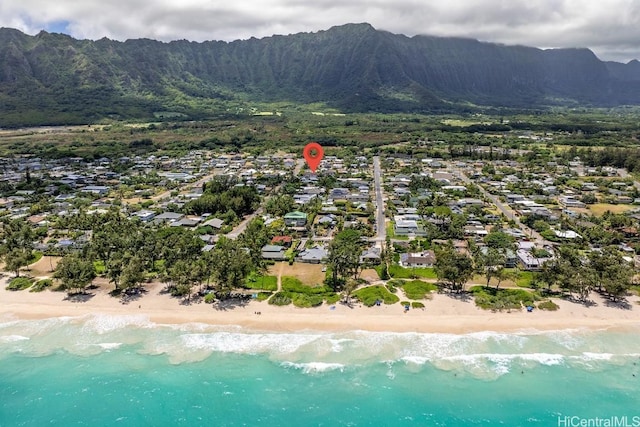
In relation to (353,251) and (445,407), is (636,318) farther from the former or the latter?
(353,251)

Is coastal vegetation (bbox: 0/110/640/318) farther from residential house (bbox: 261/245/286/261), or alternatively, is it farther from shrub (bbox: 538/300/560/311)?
shrub (bbox: 538/300/560/311)

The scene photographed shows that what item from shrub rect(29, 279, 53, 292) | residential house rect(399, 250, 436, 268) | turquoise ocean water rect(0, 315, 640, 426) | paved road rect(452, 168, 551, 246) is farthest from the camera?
paved road rect(452, 168, 551, 246)

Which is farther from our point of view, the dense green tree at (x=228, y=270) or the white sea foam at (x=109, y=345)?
the dense green tree at (x=228, y=270)

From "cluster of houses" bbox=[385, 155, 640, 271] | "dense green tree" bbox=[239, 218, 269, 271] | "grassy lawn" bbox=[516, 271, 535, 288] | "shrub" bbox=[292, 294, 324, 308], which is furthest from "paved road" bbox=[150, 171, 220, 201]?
"grassy lawn" bbox=[516, 271, 535, 288]

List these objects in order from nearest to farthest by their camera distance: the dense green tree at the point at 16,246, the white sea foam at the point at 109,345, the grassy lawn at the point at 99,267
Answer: the white sea foam at the point at 109,345, the dense green tree at the point at 16,246, the grassy lawn at the point at 99,267

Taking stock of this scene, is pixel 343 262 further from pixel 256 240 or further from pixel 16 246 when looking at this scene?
pixel 16 246

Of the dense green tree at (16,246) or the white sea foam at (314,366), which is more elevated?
the dense green tree at (16,246)

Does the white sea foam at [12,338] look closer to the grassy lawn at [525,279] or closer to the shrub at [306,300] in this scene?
the shrub at [306,300]

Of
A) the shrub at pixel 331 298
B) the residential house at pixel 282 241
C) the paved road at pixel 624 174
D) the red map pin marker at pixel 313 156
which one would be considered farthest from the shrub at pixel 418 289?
the paved road at pixel 624 174
